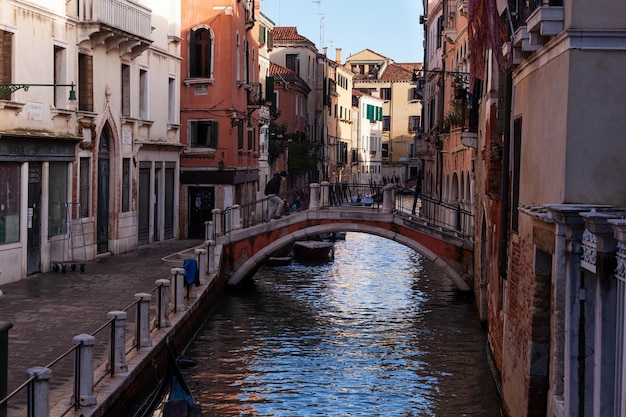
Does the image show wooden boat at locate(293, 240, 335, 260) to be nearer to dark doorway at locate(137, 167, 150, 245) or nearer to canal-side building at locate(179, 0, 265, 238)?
canal-side building at locate(179, 0, 265, 238)

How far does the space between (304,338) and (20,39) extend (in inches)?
290

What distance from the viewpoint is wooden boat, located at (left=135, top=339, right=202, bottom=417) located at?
1045 cm

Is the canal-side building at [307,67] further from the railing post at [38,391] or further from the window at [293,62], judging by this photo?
the railing post at [38,391]

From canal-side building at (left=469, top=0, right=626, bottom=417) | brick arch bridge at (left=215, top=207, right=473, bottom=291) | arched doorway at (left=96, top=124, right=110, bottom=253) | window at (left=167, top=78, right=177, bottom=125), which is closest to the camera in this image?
canal-side building at (left=469, top=0, right=626, bottom=417)

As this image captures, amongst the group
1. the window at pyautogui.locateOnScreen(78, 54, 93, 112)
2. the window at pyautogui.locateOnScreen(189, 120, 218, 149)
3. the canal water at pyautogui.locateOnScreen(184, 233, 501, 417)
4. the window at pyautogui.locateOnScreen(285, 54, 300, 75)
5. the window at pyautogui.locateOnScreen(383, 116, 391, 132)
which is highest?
the window at pyautogui.locateOnScreen(285, 54, 300, 75)

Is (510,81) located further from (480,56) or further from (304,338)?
(304,338)

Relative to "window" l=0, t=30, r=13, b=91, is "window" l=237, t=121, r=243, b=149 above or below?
below

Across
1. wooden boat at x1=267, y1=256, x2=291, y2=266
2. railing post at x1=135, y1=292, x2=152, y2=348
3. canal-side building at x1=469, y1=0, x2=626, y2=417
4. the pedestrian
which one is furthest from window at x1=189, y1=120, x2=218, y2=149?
canal-side building at x1=469, y1=0, x2=626, y2=417

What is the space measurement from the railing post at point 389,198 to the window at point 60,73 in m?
7.50

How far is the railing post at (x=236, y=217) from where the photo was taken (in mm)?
23281

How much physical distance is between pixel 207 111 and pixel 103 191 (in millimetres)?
7848

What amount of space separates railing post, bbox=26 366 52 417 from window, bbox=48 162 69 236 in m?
11.9

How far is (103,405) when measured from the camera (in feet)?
32.6

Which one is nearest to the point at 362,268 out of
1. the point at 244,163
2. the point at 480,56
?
the point at 244,163
